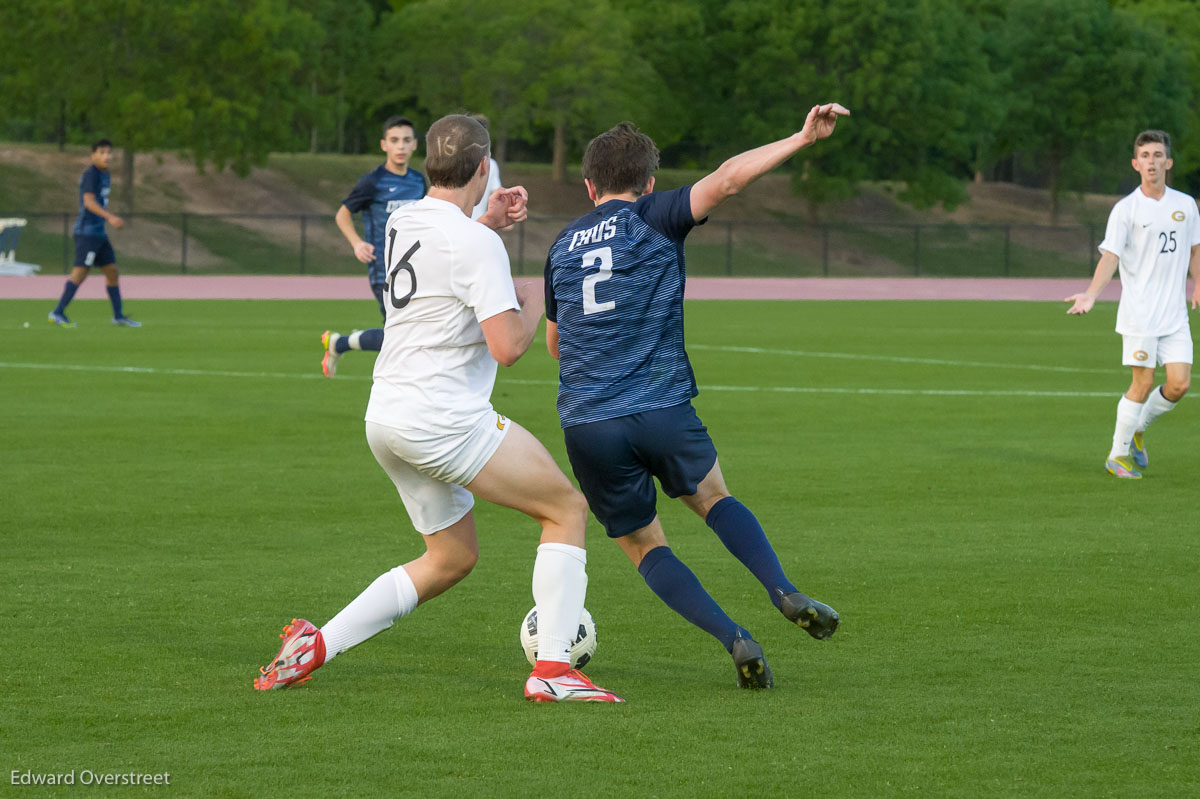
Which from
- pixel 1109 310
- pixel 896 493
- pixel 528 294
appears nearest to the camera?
pixel 528 294

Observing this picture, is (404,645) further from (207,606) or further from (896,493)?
(896,493)

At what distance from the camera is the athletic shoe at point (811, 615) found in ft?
17.1

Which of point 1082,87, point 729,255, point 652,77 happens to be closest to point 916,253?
point 729,255

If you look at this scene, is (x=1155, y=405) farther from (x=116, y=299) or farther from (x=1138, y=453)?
(x=116, y=299)

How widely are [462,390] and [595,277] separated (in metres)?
0.61

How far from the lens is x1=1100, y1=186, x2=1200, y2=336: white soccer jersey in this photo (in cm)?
1066

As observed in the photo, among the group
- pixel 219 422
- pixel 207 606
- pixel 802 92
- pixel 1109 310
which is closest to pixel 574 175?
pixel 802 92

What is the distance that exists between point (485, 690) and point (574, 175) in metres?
59.5

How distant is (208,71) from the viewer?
151 ft

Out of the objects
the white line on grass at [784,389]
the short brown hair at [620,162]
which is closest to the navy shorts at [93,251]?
the white line on grass at [784,389]

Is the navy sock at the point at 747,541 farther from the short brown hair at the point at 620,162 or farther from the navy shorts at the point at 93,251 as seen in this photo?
the navy shorts at the point at 93,251

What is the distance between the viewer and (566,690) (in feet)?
17.0

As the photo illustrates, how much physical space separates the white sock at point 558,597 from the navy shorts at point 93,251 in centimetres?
1872

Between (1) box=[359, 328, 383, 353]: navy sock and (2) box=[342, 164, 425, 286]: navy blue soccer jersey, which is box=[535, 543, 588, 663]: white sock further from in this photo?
(2) box=[342, 164, 425, 286]: navy blue soccer jersey
